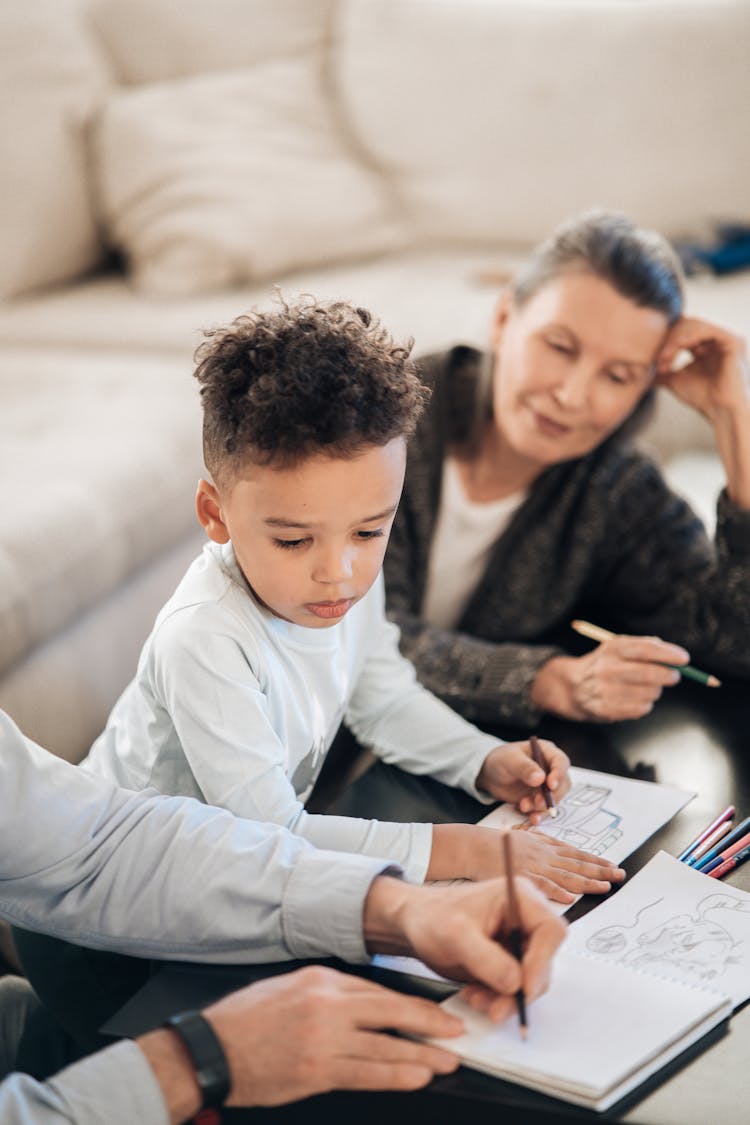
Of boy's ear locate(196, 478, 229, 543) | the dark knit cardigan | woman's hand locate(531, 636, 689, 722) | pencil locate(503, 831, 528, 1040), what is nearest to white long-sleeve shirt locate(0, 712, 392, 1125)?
pencil locate(503, 831, 528, 1040)

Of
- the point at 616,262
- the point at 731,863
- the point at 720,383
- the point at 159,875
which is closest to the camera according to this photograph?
the point at 159,875

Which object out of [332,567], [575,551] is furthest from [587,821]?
[575,551]

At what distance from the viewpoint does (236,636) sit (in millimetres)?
969

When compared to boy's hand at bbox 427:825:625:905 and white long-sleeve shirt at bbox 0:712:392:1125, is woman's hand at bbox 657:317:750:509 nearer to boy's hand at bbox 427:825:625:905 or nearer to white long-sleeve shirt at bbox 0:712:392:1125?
boy's hand at bbox 427:825:625:905

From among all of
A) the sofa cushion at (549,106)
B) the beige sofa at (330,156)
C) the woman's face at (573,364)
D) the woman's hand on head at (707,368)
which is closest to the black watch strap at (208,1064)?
the woman's face at (573,364)

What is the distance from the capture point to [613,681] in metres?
1.25

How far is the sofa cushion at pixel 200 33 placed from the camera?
102 inches

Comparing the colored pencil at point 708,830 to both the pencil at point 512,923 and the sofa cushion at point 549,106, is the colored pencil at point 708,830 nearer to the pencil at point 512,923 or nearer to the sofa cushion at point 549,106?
the pencil at point 512,923

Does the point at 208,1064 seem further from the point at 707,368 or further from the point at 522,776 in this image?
the point at 707,368

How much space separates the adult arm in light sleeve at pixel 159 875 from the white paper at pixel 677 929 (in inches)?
7.4

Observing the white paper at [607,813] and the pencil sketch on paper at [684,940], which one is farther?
the white paper at [607,813]

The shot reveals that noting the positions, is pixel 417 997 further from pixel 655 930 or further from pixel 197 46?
pixel 197 46

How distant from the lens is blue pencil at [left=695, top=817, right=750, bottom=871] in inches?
39.0

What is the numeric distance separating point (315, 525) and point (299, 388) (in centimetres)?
10
